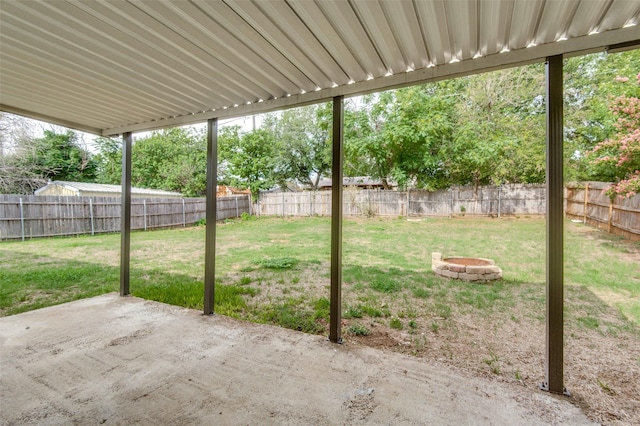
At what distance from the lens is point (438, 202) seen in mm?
8719

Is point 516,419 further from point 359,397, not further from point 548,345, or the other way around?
point 359,397

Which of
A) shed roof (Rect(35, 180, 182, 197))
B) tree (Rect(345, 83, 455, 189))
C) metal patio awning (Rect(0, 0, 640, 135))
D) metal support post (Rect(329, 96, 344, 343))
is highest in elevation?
tree (Rect(345, 83, 455, 189))

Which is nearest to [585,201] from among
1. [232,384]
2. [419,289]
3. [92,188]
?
[419,289]

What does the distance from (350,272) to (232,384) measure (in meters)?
3.43

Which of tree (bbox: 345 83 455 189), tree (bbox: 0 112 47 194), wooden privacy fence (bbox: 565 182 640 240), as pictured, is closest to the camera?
wooden privacy fence (bbox: 565 182 640 240)

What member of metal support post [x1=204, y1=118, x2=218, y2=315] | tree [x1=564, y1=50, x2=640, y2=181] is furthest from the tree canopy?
metal support post [x1=204, y1=118, x2=218, y2=315]

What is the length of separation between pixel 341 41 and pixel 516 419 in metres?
2.33

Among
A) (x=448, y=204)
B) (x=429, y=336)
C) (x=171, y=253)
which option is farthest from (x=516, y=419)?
(x=448, y=204)

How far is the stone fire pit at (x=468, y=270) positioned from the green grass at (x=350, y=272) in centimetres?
15

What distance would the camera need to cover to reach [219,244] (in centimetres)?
768

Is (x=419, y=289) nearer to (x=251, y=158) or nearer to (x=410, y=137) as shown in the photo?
(x=410, y=137)

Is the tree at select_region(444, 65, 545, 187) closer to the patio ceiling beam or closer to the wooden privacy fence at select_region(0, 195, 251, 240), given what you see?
the patio ceiling beam

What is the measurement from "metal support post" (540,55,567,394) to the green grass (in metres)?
1.40

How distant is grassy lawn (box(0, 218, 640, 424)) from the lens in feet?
8.30
